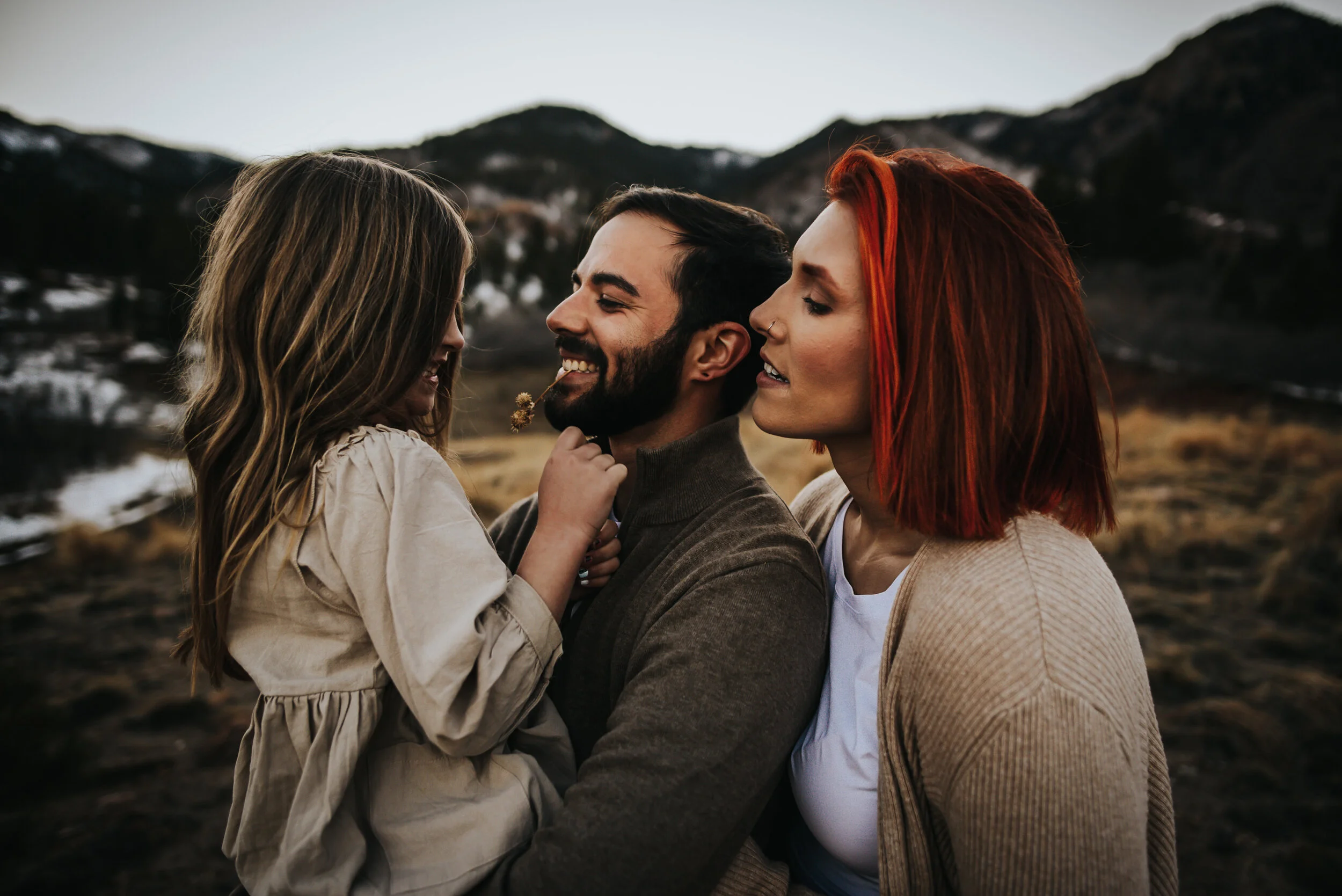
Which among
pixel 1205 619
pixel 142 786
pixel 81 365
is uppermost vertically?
pixel 1205 619

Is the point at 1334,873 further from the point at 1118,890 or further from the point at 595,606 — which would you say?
the point at 595,606

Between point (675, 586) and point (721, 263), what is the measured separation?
114 cm

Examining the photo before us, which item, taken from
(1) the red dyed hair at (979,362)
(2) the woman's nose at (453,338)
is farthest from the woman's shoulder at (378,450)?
(1) the red dyed hair at (979,362)

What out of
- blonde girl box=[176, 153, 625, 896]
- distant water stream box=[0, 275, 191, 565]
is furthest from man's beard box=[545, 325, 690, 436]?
distant water stream box=[0, 275, 191, 565]

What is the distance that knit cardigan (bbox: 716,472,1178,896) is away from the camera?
120 centimetres

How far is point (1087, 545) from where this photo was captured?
1504 mm

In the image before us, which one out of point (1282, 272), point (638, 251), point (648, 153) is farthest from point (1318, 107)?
point (638, 251)

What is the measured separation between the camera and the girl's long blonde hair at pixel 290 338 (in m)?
1.55

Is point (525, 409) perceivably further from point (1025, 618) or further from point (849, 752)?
point (1025, 618)

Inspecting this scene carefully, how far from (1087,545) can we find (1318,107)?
6797cm

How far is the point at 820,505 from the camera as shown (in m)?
2.42

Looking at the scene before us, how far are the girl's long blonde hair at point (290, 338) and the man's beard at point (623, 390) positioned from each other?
1.55ft

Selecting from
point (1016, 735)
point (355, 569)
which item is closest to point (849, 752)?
point (1016, 735)

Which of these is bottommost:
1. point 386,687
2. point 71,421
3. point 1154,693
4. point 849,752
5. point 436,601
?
point 71,421
